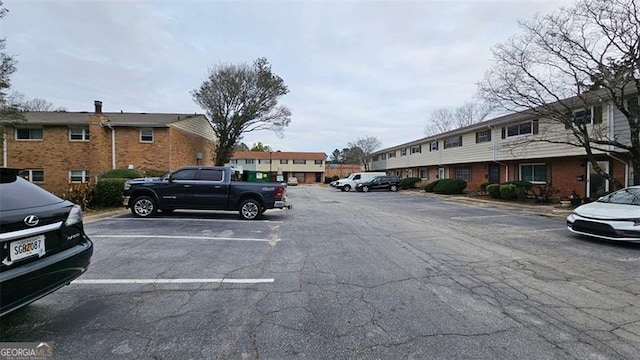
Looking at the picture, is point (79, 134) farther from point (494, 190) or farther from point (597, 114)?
point (597, 114)

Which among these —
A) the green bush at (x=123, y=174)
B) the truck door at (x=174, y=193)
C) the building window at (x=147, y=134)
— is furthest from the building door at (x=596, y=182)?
the building window at (x=147, y=134)

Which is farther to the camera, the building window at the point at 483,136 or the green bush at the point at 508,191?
the building window at the point at 483,136

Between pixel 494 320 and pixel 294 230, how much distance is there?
20.1 ft

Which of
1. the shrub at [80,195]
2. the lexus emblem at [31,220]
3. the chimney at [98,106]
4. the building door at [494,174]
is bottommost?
the shrub at [80,195]

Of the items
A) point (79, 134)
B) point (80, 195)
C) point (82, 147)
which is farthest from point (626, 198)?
point (79, 134)

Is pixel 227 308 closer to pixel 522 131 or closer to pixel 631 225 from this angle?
pixel 631 225

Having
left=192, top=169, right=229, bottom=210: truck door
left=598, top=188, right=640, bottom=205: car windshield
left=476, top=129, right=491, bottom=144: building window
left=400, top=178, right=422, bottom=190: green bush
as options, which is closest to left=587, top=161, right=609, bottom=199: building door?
left=476, top=129, right=491, bottom=144: building window

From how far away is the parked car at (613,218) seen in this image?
7094 millimetres

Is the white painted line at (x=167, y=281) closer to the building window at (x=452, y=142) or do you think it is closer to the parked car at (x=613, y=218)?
the parked car at (x=613, y=218)

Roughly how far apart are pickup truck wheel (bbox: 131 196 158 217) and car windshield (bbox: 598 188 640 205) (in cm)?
1343

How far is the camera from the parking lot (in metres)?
2.88

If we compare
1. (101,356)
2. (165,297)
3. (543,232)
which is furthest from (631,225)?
(101,356)

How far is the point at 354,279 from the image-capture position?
186 inches

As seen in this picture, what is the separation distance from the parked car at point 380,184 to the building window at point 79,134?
23026 millimetres
